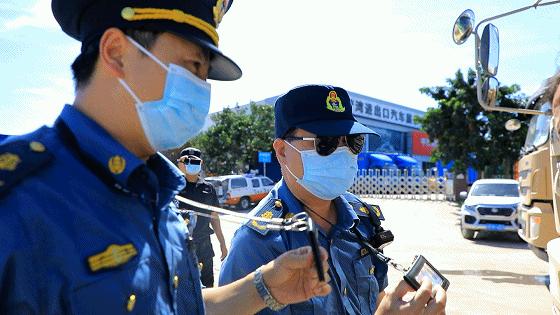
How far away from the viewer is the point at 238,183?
20141mm

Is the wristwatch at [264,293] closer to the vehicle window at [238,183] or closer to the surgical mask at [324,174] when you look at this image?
the surgical mask at [324,174]

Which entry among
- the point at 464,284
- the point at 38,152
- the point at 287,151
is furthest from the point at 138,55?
the point at 464,284

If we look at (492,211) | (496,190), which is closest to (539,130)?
(492,211)

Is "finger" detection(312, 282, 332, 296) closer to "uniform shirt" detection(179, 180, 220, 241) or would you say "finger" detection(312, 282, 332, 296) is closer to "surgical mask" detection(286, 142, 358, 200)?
"surgical mask" detection(286, 142, 358, 200)

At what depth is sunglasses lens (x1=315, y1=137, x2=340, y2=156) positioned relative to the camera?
2.31 metres

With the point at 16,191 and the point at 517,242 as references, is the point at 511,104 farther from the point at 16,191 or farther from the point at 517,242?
the point at 16,191

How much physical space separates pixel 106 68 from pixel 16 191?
439 mm

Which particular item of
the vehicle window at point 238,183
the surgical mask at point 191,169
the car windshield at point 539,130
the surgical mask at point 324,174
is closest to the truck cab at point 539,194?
the car windshield at point 539,130

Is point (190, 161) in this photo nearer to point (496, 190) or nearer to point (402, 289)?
point (402, 289)

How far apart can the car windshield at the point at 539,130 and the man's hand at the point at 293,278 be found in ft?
11.4

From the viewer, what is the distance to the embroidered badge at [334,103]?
2262 mm

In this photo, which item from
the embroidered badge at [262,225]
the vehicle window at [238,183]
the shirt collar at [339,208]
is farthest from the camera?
the vehicle window at [238,183]

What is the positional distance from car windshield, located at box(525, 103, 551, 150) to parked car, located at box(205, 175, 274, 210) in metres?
15.1

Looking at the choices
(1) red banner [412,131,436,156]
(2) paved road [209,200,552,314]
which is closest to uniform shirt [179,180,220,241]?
(2) paved road [209,200,552,314]
